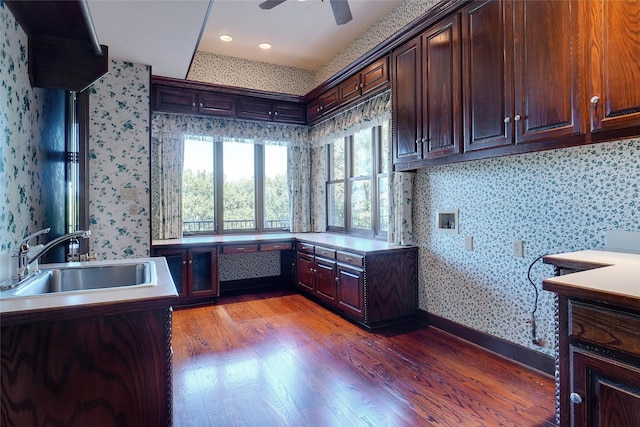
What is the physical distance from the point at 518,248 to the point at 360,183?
87.9 inches

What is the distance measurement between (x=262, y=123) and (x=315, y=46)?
1.26m

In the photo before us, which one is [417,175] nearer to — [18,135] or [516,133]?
[516,133]

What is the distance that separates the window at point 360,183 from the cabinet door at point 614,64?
1938 mm

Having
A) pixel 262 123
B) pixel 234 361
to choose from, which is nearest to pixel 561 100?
pixel 234 361

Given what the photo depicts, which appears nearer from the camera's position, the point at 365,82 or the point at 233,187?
the point at 365,82

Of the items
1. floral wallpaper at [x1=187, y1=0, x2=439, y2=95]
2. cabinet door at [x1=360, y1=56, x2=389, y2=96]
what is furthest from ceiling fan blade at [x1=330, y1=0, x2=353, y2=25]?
floral wallpaper at [x1=187, y1=0, x2=439, y2=95]

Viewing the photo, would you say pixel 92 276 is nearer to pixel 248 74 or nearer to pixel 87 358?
pixel 87 358

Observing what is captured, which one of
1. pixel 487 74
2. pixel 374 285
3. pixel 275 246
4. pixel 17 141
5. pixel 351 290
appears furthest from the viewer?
pixel 275 246

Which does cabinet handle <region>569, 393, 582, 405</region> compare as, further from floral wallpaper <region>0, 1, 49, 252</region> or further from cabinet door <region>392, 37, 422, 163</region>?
floral wallpaper <region>0, 1, 49, 252</region>

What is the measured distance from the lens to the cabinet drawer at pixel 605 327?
1121 millimetres

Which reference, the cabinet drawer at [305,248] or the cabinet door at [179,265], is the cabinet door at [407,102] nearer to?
the cabinet drawer at [305,248]

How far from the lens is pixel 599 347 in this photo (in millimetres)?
1218

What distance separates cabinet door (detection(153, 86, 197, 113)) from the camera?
4.20 meters

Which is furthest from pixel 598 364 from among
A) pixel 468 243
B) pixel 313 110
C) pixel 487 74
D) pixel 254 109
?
pixel 254 109
